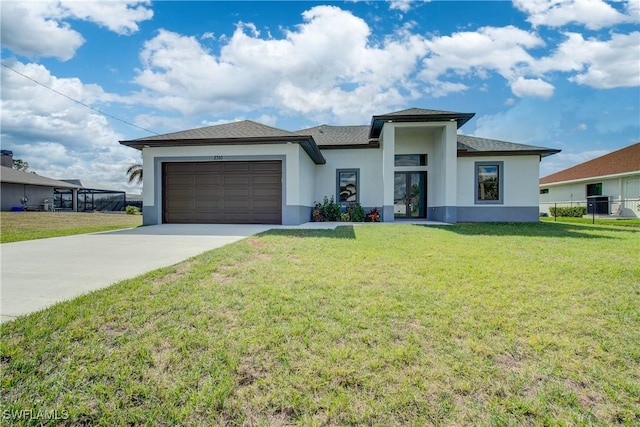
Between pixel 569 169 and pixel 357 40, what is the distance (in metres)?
27.3

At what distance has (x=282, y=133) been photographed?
38.3ft

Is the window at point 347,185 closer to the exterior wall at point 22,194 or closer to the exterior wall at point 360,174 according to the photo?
the exterior wall at point 360,174

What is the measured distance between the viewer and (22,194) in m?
24.7

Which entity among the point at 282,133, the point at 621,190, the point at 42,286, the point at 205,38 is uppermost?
the point at 205,38

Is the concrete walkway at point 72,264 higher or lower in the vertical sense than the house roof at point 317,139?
lower

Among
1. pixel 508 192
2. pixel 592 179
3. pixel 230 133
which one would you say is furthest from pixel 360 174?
pixel 592 179

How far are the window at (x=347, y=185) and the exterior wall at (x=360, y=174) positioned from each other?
163 mm

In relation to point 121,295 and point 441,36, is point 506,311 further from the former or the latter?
point 441,36

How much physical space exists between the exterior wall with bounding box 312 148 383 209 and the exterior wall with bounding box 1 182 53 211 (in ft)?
81.5

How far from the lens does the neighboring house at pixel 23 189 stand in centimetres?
2312

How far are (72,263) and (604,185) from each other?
103 ft

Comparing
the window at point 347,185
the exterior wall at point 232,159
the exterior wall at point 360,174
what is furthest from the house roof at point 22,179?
the window at point 347,185

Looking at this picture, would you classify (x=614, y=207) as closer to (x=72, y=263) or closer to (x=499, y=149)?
(x=499, y=149)

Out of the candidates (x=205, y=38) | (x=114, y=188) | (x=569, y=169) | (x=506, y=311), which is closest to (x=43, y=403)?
(x=506, y=311)
